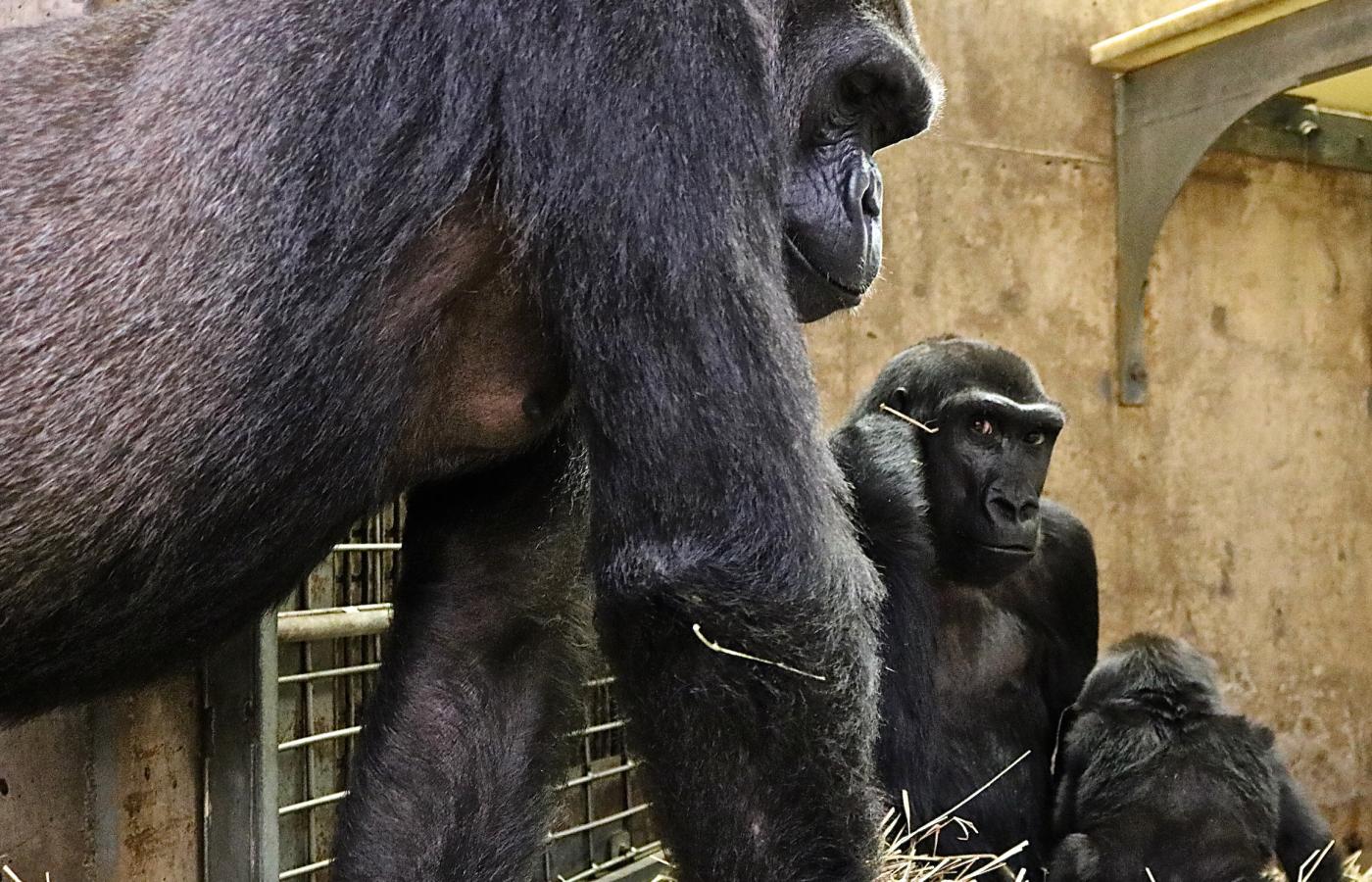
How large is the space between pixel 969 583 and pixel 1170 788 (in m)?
0.67

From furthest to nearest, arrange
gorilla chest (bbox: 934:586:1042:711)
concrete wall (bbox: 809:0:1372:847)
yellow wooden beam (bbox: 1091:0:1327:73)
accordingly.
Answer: concrete wall (bbox: 809:0:1372:847), yellow wooden beam (bbox: 1091:0:1327:73), gorilla chest (bbox: 934:586:1042:711)

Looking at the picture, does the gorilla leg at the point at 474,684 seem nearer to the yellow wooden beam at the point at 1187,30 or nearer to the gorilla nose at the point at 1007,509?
the gorilla nose at the point at 1007,509

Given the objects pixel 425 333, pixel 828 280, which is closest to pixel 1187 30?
pixel 828 280

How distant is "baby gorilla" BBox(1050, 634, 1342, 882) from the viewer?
9.80ft

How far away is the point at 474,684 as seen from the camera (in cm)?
233

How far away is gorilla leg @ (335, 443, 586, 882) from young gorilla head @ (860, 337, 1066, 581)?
1.30 m

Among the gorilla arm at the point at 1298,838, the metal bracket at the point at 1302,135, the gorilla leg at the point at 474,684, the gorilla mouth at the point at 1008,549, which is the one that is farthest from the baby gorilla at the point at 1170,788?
the metal bracket at the point at 1302,135

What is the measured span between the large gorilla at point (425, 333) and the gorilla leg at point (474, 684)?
0.52m

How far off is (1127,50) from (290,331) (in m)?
3.80

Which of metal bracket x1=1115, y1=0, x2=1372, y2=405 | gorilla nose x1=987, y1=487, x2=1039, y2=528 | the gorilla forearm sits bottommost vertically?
the gorilla forearm

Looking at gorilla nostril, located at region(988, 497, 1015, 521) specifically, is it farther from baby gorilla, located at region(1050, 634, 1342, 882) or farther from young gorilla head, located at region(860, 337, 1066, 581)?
baby gorilla, located at region(1050, 634, 1342, 882)

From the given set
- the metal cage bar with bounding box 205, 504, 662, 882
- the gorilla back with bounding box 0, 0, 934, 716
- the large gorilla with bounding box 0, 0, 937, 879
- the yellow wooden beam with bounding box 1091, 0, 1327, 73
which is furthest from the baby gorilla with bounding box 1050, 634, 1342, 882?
the yellow wooden beam with bounding box 1091, 0, 1327, 73

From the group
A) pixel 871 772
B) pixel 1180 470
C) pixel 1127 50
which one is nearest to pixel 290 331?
pixel 871 772

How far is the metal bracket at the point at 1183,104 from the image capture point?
4.15m
